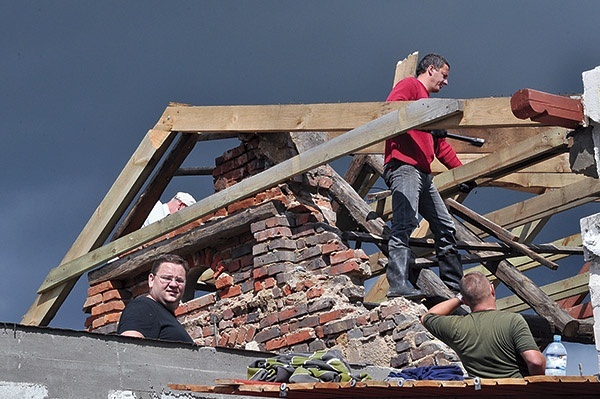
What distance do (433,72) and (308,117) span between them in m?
1.01

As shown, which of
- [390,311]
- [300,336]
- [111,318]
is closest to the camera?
[390,311]

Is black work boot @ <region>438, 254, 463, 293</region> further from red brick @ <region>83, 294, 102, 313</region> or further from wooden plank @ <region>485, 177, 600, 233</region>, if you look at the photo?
red brick @ <region>83, 294, 102, 313</region>

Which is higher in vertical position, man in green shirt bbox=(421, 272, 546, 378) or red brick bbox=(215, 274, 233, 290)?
red brick bbox=(215, 274, 233, 290)

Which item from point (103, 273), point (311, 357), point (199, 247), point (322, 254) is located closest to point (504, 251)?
point (322, 254)

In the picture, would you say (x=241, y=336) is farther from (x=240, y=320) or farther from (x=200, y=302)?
(x=200, y=302)

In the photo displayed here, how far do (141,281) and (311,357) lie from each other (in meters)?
4.52

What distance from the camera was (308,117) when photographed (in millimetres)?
8789

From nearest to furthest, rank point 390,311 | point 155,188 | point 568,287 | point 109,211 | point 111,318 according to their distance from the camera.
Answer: point 390,311, point 109,211, point 111,318, point 155,188, point 568,287

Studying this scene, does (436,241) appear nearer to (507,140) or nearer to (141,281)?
(507,140)

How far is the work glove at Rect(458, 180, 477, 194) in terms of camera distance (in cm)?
998

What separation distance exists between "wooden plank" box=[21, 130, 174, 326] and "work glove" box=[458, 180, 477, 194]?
8.36ft

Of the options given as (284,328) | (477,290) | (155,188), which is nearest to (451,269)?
(284,328)

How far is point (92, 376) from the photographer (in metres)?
6.55

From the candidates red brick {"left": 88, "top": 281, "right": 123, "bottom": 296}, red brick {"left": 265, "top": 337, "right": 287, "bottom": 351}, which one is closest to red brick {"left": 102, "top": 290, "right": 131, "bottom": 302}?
red brick {"left": 88, "top": 281, "right": 123, "bottom": 296}
